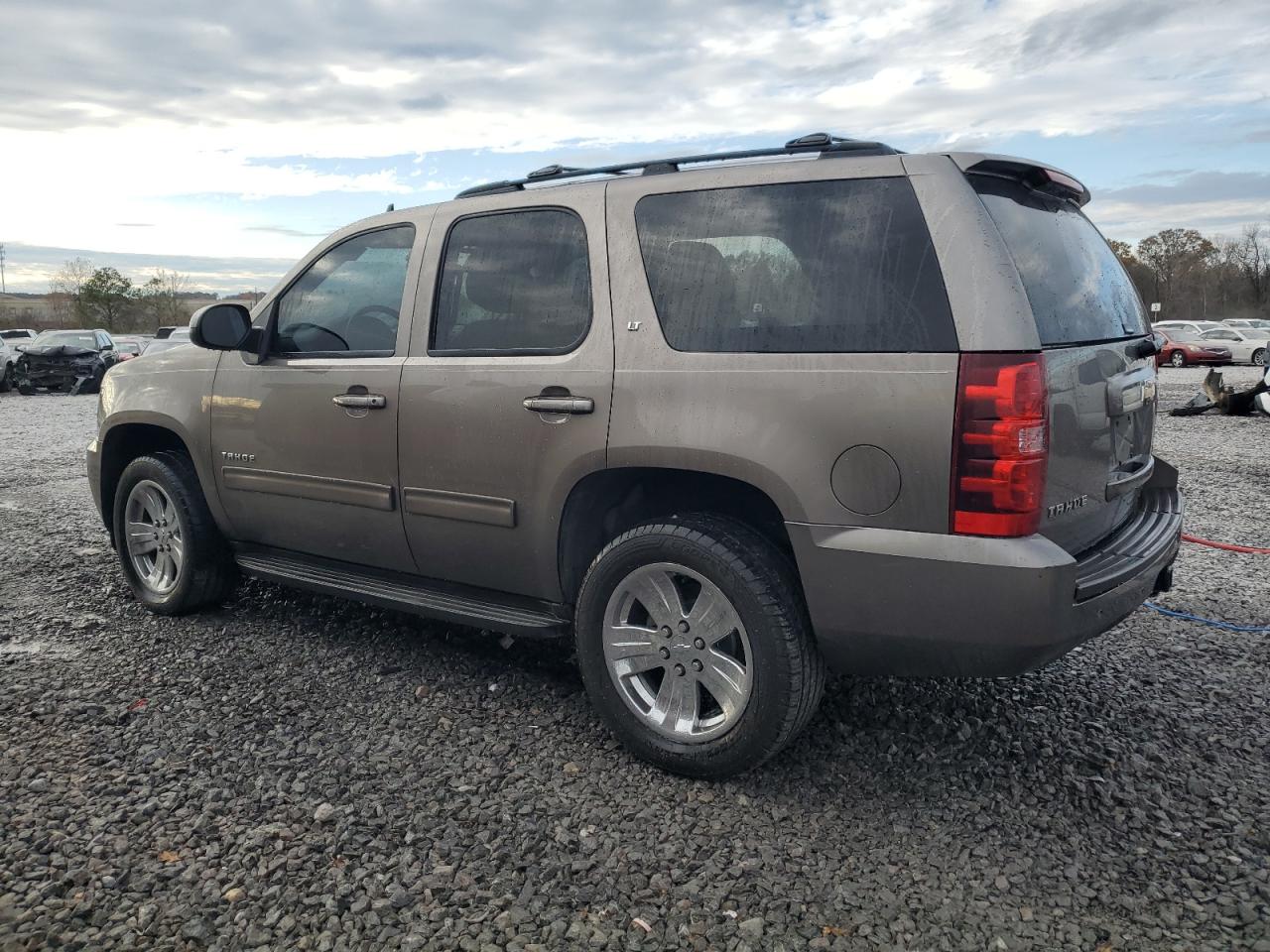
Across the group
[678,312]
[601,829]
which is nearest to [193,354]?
[678,312]

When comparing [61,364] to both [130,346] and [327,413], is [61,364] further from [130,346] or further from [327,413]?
[327,413]

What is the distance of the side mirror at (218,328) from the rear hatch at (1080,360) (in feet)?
9.74

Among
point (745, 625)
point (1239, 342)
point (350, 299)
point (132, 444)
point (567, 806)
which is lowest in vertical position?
point (567, 806)

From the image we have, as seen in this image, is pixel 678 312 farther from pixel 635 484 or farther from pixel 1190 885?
pixel 1190 885

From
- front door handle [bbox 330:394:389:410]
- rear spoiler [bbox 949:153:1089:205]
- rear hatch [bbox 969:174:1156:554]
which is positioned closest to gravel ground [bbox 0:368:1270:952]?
rear hatch [bbox 969:174:1156:554]

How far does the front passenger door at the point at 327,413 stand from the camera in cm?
389

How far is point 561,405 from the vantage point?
3.31m

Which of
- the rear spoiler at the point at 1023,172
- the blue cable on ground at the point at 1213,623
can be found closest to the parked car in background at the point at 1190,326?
the blue cable on ground at the point at 1213,623

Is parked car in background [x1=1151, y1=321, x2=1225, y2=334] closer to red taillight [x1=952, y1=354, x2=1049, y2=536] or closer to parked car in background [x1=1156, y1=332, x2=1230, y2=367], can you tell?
parked car in background [x1=1156, y1=332, x2=1230, y2=367]

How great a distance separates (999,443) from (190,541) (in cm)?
364

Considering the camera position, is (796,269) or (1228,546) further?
(1228,546)

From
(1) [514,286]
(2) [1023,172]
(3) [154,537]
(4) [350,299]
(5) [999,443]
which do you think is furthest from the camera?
(3) [154,537]

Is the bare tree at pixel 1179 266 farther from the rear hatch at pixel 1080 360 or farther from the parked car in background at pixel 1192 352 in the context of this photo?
the rear hatch at pixel 1080 360

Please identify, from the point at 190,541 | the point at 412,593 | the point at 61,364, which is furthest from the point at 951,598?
the point at 61,364
